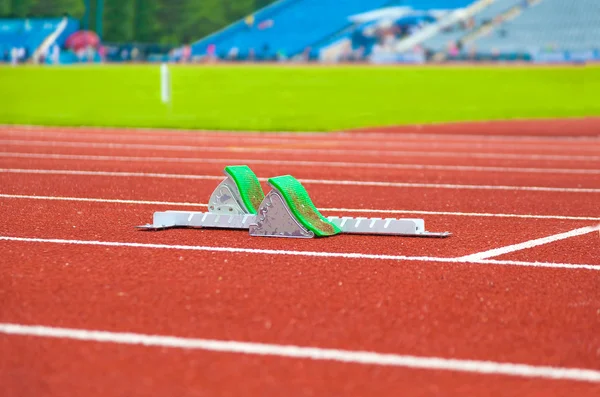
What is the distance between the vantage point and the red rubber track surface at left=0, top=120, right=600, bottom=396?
3.39m

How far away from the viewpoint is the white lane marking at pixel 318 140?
52.6ft

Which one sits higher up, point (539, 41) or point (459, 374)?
point (539, 41)

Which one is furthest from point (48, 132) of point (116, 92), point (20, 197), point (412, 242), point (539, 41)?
point (539, 41)

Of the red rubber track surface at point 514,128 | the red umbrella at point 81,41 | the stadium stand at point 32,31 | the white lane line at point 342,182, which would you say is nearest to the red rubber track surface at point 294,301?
the white lane line at point 342,182

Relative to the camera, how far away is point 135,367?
11.5 feet

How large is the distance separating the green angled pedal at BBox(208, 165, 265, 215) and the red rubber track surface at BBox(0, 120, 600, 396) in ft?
0.98

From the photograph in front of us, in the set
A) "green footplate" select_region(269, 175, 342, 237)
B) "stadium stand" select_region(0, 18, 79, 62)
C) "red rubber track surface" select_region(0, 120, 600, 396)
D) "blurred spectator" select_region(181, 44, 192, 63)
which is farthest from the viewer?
"stadium stand" select_region(0, 18, 79, 62)

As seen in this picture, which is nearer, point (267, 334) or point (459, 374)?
point (459, 374)

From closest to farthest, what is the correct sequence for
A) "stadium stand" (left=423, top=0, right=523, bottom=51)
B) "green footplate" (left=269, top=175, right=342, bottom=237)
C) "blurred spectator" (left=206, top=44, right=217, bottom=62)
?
1. "green footplate" (left=269, top=175, right=342, bottom=237)
2. "stadium stand" (left=423, top=0, right=523, bottom=51)
3. "blurred spectator" (left=206, top=44, right=217, bottom=62)

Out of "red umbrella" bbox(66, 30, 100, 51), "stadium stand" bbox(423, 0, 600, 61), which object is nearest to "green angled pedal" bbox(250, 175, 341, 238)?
"stadium stand" bbox(423, 0, 600, 61)

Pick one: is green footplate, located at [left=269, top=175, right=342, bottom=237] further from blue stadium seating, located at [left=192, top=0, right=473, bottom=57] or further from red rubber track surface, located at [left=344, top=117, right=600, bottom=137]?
blue stadium seating, located at [left=192, top=0, right=473, bottom=57]

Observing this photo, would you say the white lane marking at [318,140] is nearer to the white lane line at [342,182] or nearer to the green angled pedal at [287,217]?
the white lane line at [342,182]

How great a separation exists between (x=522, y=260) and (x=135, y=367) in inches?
113

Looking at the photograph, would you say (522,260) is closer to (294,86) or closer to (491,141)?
(491,141)
